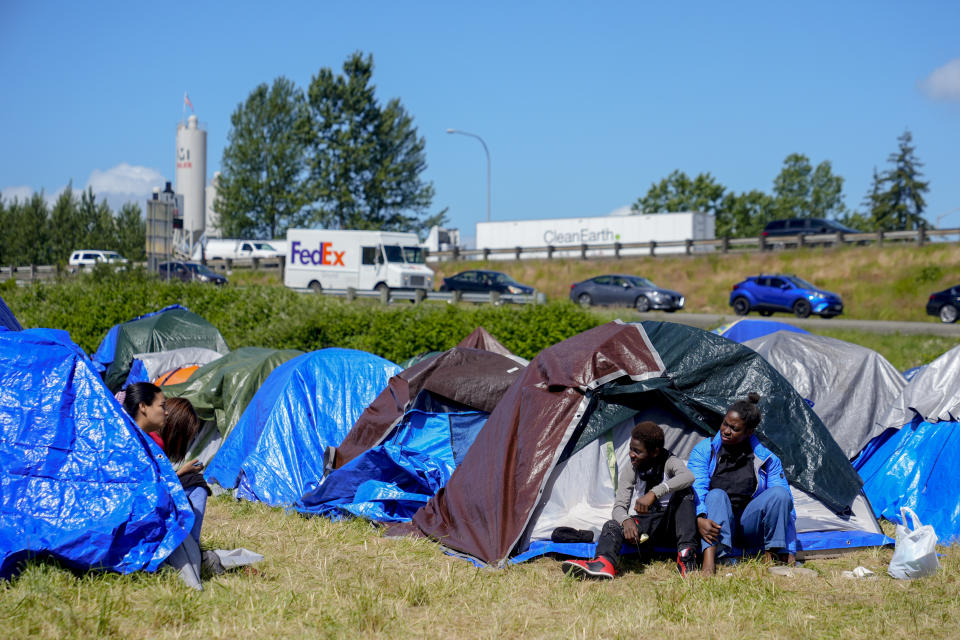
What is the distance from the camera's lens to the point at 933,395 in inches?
300

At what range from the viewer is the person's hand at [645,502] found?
589 cm

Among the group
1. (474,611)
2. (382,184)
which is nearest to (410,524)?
(474,611)

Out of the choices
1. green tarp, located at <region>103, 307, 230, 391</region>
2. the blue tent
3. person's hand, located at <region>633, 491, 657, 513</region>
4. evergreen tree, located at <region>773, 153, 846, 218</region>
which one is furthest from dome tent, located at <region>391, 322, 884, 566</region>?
evergreen tree, located at <region>773, 153, 846, 218</region>

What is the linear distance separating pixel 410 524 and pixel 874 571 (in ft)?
11.2

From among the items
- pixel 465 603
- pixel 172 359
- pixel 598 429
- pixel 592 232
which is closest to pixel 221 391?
pixel 172 359

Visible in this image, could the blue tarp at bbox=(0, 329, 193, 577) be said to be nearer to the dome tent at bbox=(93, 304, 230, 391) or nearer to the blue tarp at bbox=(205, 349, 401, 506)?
the blue tarp at bbox=(205, 349, 401, 506)

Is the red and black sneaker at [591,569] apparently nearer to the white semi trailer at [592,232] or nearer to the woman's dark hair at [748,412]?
the woman's dark hair at [748,412]

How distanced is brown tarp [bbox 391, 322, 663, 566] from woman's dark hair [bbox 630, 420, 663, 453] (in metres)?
0.52

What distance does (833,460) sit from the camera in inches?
264

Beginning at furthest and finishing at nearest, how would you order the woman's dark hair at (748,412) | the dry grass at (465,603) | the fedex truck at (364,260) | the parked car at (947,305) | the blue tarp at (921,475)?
1. the fedex truck at (364,260)
2. the parked car at (947,305)
3. the blue tarp at (921,475)
4. the woman's dark hair at (748,412)
5. the dry grass at (465,603)

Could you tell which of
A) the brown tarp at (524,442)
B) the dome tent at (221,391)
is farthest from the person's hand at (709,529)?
the dome tent at (221,391)

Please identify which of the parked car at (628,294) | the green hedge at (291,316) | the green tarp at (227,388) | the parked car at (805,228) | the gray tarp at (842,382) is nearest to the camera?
the gray tarp at (842,382)

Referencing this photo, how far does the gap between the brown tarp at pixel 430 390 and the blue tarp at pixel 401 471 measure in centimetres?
14

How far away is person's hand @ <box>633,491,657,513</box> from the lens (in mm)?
5887
